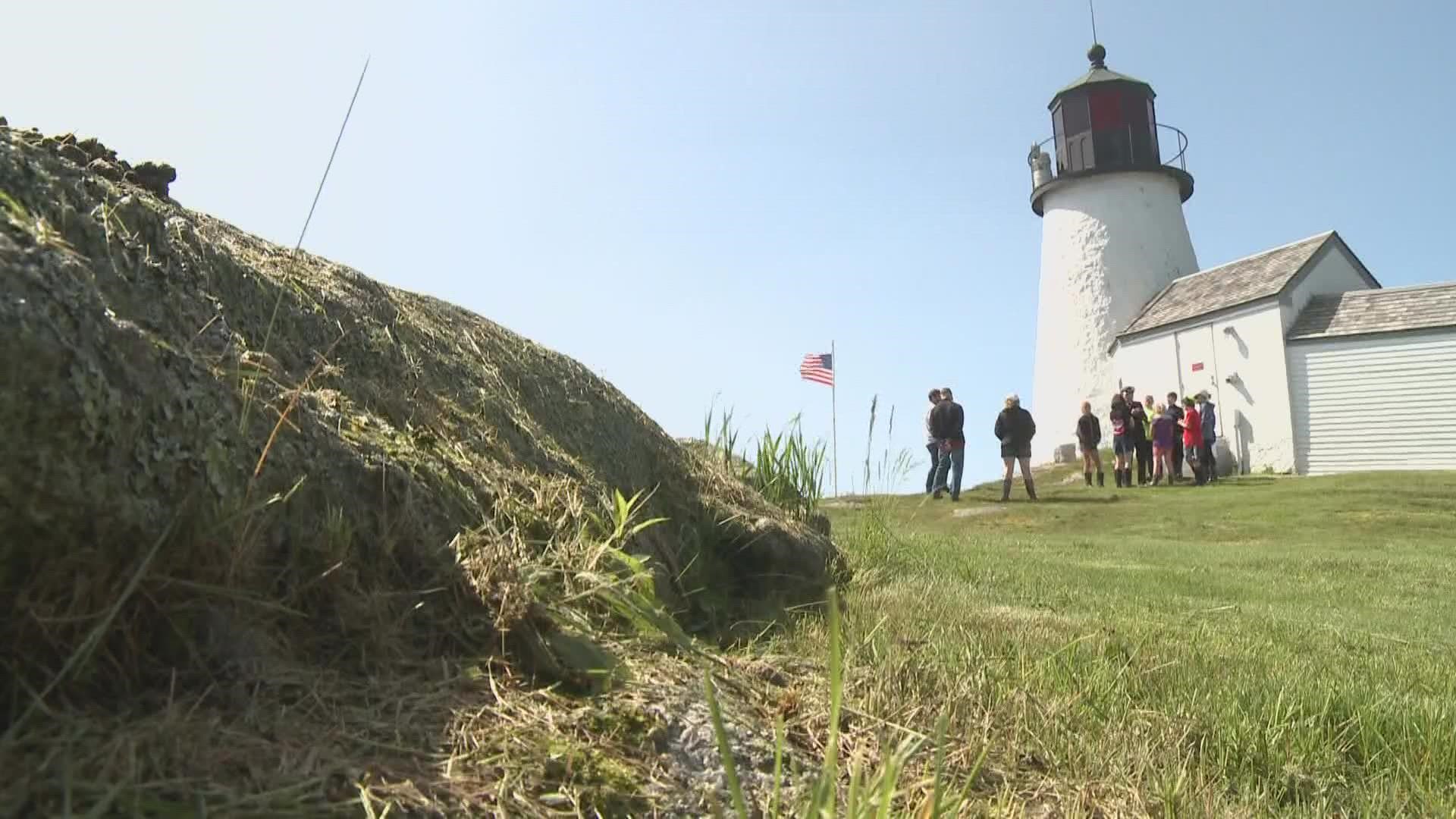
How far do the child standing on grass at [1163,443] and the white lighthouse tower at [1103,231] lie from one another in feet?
27.2

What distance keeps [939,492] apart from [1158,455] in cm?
577

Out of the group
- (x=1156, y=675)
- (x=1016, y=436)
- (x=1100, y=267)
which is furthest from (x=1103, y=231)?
(x=1156, y=675)

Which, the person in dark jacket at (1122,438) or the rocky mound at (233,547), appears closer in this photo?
the rocky mound at (233,547)

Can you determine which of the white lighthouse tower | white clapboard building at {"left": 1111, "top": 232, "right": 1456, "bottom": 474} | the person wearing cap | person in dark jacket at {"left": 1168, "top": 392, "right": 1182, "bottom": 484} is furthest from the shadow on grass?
the white lighthouse tower

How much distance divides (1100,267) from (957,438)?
16.2 m

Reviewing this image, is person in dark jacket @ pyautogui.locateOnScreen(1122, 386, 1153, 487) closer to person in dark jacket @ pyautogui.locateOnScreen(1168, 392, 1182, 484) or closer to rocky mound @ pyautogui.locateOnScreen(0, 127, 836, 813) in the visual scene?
person in dark jacket @ pyautogui.locateOnScreen(1168, 392, 1182, 484)

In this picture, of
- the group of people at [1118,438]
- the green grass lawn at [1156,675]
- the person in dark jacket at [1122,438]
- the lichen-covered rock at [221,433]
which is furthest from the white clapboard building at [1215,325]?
the lichen-covered rock at [221,433]

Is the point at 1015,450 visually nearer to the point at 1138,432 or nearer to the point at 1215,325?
the point at 1138,432

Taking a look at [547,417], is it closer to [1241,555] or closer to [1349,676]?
[1349,676]

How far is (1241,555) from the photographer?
9.44 metres

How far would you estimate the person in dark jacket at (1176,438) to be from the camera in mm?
21266

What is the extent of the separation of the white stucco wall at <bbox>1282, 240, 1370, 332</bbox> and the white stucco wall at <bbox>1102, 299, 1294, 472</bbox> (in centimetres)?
64

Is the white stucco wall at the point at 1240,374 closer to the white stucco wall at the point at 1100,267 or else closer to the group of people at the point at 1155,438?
the white stucco wall at the point at 1100,267

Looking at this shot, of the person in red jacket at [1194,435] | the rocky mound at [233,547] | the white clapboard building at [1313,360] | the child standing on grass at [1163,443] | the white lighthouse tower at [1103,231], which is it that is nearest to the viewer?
the rocky mound at [233,547]
